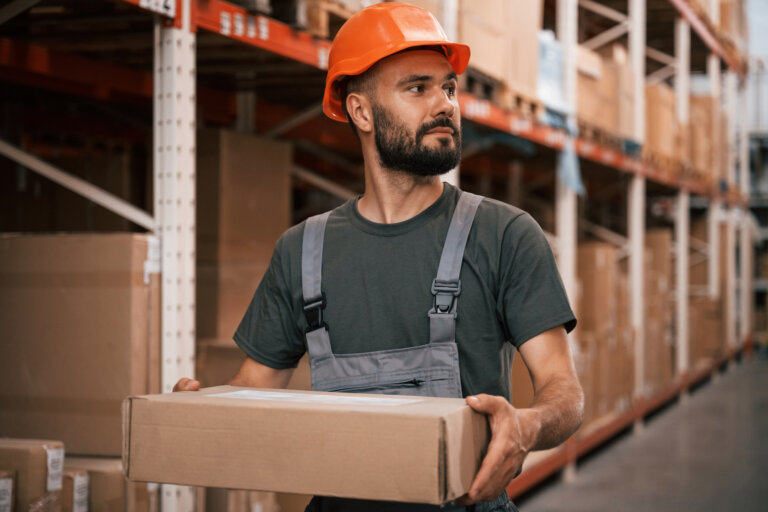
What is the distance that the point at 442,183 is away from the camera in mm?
1995

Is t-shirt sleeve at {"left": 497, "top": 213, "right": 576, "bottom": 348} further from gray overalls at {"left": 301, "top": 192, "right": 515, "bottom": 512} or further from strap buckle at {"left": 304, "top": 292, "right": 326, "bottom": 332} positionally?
strap buckle at {"left": 304, "top": 292, "right": 326, "bottom": 332}

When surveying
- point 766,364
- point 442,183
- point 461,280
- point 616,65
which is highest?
point 616,65

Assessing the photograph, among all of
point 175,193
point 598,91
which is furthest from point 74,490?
point 598,91

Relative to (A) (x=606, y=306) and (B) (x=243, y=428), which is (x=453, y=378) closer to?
(B) (x=243, y=428)

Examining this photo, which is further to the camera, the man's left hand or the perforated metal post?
the perforated metal post

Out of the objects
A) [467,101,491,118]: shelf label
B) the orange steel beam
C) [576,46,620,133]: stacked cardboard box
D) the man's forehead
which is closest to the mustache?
the man's forehead

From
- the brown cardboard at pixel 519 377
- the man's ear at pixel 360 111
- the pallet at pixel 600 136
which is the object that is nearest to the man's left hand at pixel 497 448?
the brown cardboard at pixel 519 377

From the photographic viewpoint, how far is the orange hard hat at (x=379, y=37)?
190 cm

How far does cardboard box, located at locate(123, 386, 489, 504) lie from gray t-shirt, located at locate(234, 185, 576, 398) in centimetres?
24

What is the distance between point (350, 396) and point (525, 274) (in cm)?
40

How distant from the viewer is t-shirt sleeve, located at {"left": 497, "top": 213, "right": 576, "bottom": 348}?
1720 millimetres

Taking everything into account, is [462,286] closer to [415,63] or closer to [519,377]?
[519,377]

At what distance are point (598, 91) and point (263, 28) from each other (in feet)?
14.9

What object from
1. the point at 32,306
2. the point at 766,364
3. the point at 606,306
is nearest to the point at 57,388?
the point at 32,306
